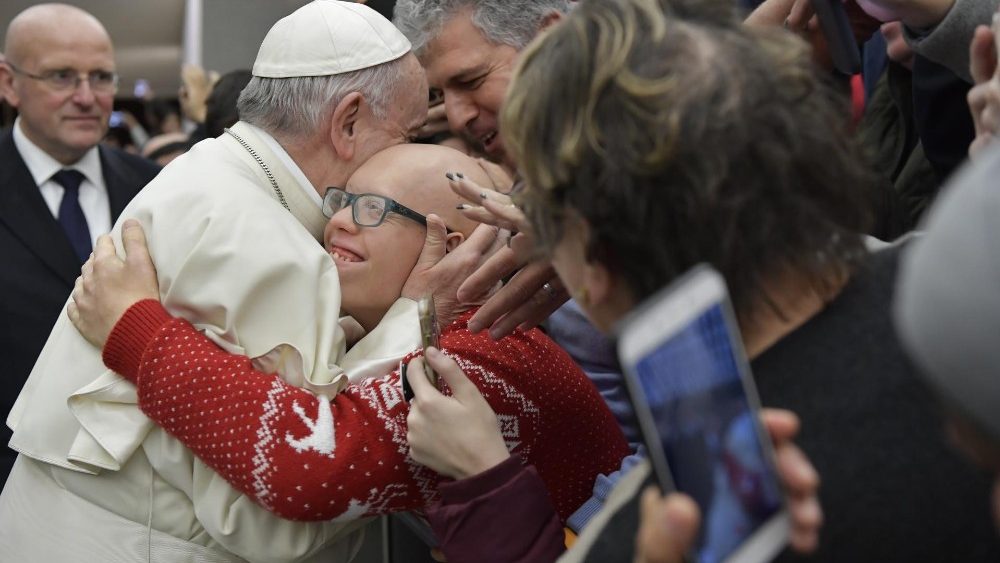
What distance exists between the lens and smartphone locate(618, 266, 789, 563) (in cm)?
89

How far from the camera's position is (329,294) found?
6.32 ft

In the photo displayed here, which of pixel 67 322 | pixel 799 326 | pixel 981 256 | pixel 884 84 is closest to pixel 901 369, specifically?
pixel 799 326

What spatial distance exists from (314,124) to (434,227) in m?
0.31

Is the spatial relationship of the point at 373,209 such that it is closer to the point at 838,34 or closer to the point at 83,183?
the point at 838,34

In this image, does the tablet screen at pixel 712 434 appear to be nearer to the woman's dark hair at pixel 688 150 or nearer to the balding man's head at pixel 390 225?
the woman's dark hair at pixel 688 150

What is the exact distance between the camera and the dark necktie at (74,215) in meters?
3.85

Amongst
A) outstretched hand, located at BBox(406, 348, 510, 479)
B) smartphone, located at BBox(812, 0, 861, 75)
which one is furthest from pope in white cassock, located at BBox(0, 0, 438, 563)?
smartphone, located at BBox(812, 0, 861, 75)

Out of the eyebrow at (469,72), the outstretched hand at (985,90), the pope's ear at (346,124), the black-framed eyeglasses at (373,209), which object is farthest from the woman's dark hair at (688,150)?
the eyebrow at (469,72)

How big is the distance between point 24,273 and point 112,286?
190 cm

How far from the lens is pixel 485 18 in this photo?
2605 mm

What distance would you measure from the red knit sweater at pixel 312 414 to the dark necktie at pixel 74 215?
2.13 metres

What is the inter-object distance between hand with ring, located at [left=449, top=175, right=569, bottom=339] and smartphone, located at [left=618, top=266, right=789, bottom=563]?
0.80 m

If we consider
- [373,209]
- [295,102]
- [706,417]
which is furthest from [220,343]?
[706,417]

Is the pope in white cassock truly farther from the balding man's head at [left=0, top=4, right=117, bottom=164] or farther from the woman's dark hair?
the balding man's head at [left=0, top=4, right=117, bottom=164]
